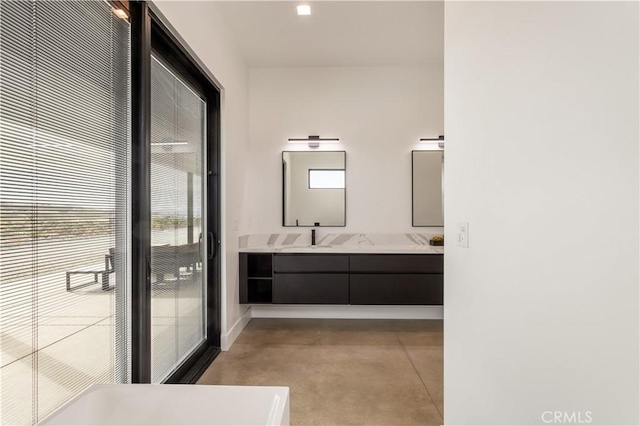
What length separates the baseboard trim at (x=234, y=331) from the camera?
3.19m

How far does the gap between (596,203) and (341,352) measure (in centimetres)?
272

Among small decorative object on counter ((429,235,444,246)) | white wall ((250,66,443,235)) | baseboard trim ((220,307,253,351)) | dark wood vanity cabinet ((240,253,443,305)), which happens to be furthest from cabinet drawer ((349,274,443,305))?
baseboard trim ((220,307,253,351))

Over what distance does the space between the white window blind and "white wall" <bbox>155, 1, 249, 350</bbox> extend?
0.75m

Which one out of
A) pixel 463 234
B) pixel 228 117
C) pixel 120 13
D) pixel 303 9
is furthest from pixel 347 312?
pixel 120 13

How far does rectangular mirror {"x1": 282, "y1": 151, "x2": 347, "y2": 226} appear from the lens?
421cm

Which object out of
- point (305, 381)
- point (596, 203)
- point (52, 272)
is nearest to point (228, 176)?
point (305, 381)

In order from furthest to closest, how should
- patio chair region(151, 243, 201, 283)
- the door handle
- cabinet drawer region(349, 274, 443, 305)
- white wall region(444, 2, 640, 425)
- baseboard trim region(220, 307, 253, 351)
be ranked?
cabinet drawer region(349, 274, 443, 305), baseboard trim region(220, 307, 253, 351), the door handle, patio chair region(151, 243, 201, 283), white wall region(444, 2, 640, 425)

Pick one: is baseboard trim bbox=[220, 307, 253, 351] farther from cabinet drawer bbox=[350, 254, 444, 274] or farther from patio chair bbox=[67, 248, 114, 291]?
patio chair bbox=[67, 248, 114, 291]

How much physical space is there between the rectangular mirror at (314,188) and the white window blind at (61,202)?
245 centimetres

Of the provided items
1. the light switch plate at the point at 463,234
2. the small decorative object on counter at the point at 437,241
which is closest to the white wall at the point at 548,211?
the light switch plate at the point at 463,234

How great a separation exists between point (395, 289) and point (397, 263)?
Answer: 0.27m

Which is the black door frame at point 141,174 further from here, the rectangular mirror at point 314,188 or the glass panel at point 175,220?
the rectangular mirror at point 314,188

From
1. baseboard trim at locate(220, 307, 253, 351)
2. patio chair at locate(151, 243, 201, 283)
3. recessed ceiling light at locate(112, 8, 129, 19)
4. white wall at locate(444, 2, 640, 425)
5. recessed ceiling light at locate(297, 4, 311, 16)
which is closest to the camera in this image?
white wall at locate(444, 2, 640, 425)

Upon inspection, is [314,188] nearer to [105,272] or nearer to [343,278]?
[343,278]
